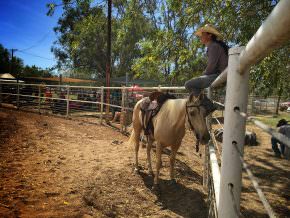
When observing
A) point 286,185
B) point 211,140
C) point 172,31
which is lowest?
point 286,185

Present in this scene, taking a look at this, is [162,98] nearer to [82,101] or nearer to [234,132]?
[234,132]

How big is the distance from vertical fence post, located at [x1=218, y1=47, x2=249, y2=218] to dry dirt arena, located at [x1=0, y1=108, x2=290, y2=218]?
2924 millimetres

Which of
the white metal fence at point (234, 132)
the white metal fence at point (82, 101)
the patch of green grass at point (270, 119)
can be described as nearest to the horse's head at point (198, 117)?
the white metal fence at point (234, 132)

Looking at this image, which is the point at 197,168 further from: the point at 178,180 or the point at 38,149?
the point at 38,149

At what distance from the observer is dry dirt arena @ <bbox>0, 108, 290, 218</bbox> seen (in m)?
4.13

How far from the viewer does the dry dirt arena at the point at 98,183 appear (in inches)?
163

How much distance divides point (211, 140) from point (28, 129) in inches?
302

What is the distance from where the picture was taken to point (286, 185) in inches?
255

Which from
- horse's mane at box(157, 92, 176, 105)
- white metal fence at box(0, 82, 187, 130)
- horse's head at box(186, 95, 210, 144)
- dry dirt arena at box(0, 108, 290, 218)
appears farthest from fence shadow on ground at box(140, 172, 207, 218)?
white metal fence at box(0, 82, 187, 130)

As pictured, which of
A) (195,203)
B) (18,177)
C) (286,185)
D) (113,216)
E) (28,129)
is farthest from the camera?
(28,129)

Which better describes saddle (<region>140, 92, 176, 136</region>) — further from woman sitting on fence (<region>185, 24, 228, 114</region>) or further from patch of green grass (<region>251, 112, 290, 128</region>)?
patch of green grass (<region>251, 112, 290, 128</region>)

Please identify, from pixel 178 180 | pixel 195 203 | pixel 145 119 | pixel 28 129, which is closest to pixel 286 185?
pixel 178 180

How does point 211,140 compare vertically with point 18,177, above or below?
above

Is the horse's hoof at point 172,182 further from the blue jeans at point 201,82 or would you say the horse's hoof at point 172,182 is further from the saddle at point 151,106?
the blue jeans at point 201,82
